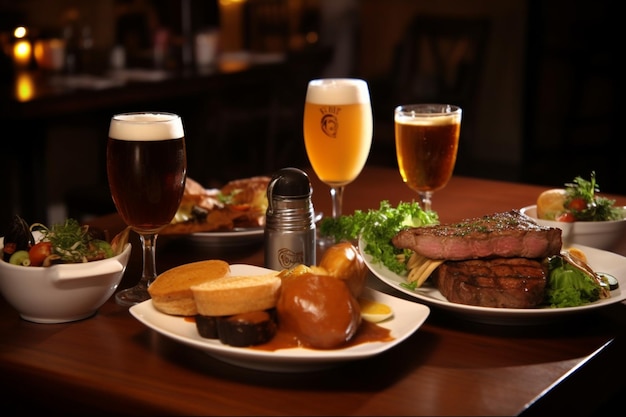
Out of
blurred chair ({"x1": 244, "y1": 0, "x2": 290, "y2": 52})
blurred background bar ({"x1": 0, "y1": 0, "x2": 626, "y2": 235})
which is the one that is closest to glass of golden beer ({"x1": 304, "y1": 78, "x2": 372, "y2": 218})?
blurred background bar ({"x1": 0, "y1": 0, "x2": 626, "y2": 235})

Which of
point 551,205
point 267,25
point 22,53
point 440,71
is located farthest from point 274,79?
point 551,205

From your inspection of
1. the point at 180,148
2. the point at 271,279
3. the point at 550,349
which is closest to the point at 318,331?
the point at 271,279

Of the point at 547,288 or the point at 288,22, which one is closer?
the point at 547,288

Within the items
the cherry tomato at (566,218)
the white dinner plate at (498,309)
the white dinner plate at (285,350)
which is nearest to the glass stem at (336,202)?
the white dinner plate at (498,309)

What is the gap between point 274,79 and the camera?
541cm

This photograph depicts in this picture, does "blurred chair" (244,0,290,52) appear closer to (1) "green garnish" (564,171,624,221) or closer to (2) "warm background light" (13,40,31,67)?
(2) "warm background light" (13,40,31,67)

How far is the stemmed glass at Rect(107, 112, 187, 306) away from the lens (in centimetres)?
143

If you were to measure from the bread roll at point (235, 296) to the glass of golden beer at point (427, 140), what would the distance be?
71cm

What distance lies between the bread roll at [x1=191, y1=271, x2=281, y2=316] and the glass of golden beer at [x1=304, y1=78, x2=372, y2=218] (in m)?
0.68

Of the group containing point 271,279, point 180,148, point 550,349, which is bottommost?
point 550,349

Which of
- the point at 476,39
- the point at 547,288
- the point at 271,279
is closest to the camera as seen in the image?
the point at 271,279

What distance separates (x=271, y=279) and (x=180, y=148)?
0.35m

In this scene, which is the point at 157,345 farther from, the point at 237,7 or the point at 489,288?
the point at 237,7

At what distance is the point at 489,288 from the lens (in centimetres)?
132
